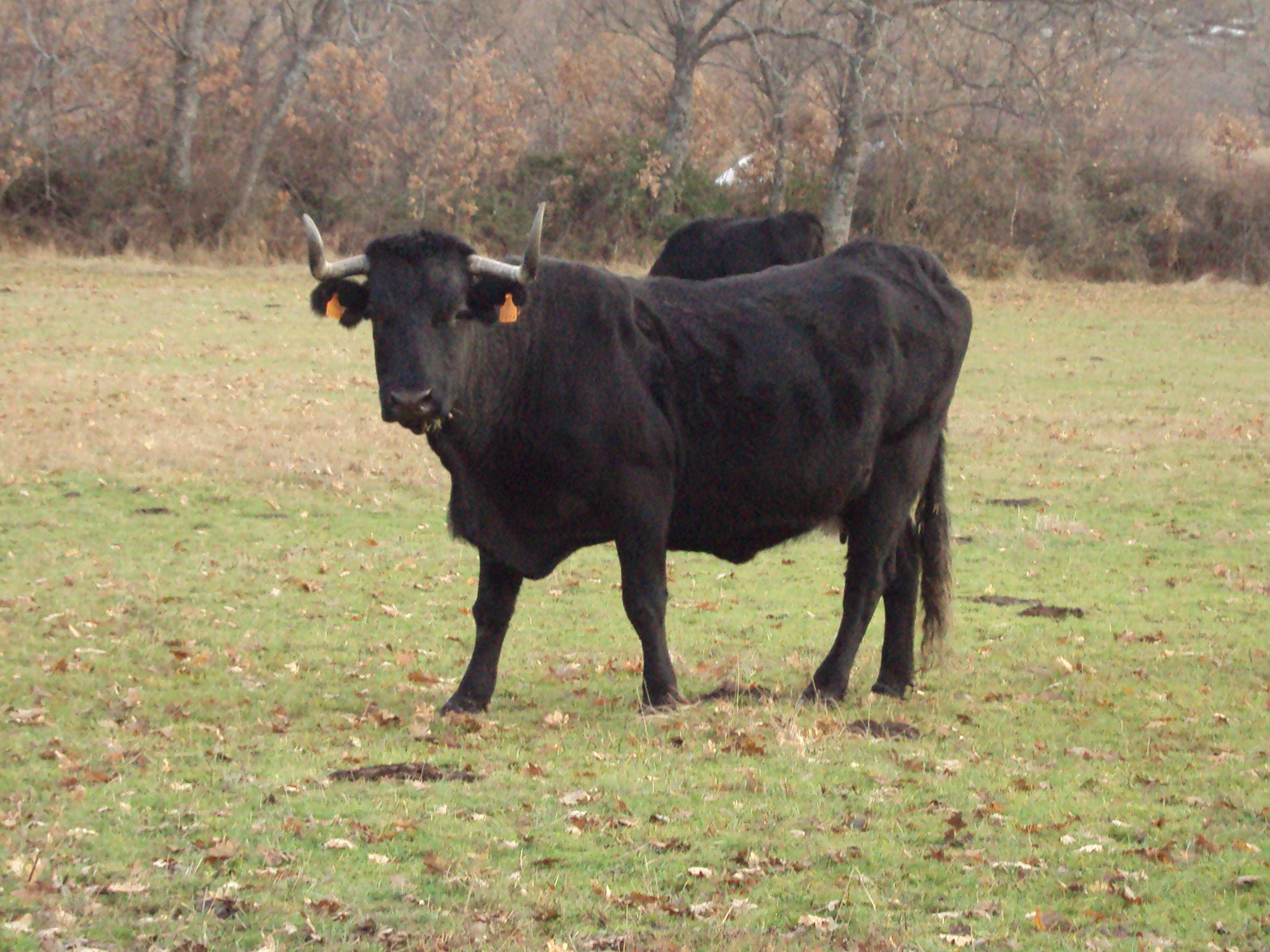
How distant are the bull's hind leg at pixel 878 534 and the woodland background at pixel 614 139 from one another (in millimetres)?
22632

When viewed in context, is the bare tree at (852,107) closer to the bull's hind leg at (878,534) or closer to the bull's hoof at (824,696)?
the bull's hind leg at (878,534)

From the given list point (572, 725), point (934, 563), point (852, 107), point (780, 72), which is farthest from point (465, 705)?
point (780, 72)

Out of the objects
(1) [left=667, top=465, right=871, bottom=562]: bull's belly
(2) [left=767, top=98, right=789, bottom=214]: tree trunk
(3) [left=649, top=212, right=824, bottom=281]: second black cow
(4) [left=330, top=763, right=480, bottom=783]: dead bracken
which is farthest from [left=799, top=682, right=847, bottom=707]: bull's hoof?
(2) [left=767, top=98, right=789, bottom=214]: tree trunk

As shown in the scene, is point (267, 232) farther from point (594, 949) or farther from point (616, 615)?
point (594, 949)

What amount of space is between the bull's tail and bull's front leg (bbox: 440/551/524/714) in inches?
97.7

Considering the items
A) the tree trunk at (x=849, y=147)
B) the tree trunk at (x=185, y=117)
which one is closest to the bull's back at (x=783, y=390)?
the tree trunk at (x=849, y=147)

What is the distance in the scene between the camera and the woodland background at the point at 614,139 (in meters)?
33.3

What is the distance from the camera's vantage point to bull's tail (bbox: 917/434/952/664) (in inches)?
374

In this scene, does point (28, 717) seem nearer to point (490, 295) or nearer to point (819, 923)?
point (490, 295)

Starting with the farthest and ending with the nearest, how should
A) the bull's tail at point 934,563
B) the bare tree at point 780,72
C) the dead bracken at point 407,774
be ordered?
the bare tree at point 780,72, the bull's tail at point 934,563, the dead bracken at point 407,774

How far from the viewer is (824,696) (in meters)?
8.67

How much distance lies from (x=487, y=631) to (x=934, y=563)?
2.73m

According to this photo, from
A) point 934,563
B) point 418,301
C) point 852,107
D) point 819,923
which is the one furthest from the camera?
point 852,107

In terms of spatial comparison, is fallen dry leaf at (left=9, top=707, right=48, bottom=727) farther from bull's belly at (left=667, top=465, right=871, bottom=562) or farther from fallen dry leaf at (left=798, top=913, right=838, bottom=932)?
fallen dry leaf at (left=798, top=913, right=838, bottom=932)
